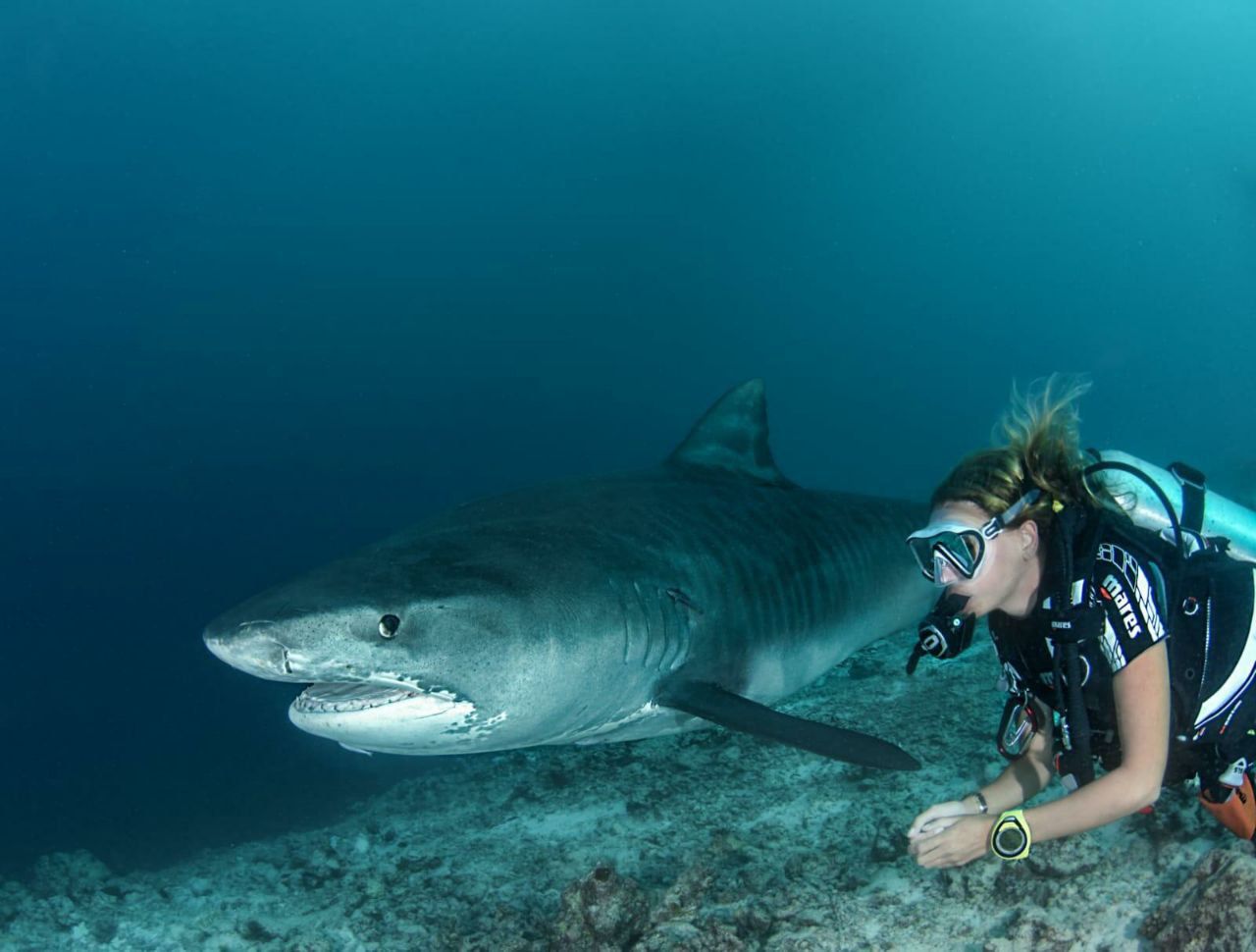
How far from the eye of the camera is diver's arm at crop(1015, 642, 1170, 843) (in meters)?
1.76

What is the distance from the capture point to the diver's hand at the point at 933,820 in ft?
6.59

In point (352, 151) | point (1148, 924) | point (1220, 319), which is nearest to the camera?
point (1148, 924)

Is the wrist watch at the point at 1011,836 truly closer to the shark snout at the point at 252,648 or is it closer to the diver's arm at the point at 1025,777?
the diver's arm at the point at 1025,777

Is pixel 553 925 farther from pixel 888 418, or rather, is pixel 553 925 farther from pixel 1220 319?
pixel 1220 319

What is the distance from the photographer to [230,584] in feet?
103

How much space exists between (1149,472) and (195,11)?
246ft

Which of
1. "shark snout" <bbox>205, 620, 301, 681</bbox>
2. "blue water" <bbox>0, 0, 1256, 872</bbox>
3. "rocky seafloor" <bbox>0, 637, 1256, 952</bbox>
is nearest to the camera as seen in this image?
"rocky seafloor" <bbox>0, 637, 1256, 952</bbox>

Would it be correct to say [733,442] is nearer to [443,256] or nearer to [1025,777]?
[1025,777]

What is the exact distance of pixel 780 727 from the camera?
3.17 metres

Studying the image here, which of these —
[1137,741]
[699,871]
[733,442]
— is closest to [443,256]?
[733,442]

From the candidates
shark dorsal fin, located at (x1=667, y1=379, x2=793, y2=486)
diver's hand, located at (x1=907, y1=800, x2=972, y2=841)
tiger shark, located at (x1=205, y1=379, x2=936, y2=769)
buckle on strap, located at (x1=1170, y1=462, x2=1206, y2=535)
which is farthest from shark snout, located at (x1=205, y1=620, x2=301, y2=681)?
shark dorsal fin, located at (x1=667, y1=379, x2=793, y2=486)

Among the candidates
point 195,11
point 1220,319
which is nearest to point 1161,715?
point 195,11

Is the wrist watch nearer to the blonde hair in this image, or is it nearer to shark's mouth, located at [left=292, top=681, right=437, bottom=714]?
the blonde hair

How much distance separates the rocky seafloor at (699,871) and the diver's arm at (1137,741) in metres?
0.32
